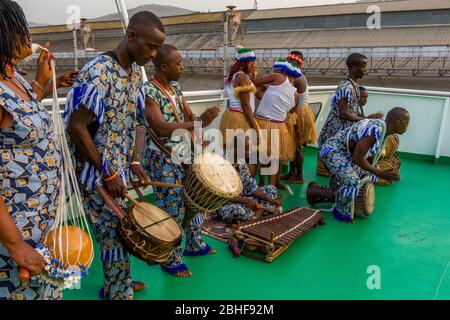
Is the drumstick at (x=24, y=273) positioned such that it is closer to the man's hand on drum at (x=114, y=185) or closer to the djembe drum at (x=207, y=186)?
the man's hand on drum at (x=114, y=185)

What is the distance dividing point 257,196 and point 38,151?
2725 mm

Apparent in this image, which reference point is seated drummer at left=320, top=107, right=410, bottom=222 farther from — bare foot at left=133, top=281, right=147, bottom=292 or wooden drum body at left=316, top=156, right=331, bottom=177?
bare foot at left=133, top=281, right=147, bottom=292

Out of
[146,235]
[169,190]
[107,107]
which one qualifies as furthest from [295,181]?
[107,107]

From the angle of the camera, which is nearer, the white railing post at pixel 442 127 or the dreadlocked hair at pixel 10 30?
the dreadlocked hair at pixel 10 30

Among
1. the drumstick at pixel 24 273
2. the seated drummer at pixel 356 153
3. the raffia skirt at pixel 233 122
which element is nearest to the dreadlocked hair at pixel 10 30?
the drumstick at pixel 24 273

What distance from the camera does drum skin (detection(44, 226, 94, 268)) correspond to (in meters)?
1.56

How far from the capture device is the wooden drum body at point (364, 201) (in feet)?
13.3

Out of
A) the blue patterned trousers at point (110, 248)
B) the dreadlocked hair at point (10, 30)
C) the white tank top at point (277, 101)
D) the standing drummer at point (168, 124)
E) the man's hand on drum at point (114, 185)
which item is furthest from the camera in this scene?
the white tank top at point (277, 101)


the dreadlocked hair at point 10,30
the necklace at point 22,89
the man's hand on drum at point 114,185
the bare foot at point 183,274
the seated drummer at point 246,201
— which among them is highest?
the dreadlocked hair at point 10,30

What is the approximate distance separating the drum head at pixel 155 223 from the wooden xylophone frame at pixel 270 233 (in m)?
1.11

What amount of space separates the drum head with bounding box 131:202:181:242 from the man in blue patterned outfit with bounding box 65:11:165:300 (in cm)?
15

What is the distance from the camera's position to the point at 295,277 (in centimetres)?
298

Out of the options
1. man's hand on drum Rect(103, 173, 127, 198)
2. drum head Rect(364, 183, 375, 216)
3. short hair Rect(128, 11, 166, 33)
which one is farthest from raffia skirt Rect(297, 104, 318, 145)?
man's hand on drum Rect(103, 173, 127, 198)

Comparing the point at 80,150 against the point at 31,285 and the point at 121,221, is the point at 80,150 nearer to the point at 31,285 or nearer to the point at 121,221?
the point at 121,221
